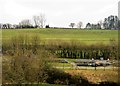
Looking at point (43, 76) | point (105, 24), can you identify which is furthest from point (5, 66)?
point (105, 24)

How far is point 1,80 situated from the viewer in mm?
24281

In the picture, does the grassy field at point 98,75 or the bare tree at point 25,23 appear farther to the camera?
the bare tree at point 25,23

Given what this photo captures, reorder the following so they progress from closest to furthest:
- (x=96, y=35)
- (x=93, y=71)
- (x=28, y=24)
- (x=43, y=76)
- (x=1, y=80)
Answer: (x=1, y=80) → (x=43, y=76) → (x=93, y=71) → (x=96, y=35) → (x=28, y=24)

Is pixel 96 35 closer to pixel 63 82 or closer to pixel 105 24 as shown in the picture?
pixel 105 24

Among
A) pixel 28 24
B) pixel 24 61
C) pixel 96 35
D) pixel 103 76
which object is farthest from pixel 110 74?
pixel 28 24

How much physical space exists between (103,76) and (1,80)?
981cm

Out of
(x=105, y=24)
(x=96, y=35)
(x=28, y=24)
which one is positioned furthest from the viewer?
(x=105, y=24)

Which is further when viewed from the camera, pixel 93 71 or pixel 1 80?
pixel 93 71

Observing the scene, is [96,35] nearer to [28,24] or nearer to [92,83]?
[28,24]

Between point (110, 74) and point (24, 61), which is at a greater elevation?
point (24, 61)

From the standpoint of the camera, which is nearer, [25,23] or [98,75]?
[98,75]

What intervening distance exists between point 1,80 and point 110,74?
390 inches

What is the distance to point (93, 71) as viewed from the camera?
32.8 meters

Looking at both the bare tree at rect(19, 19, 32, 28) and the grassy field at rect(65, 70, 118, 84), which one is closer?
the grassy field at rect(65, 70, 118, 84)
